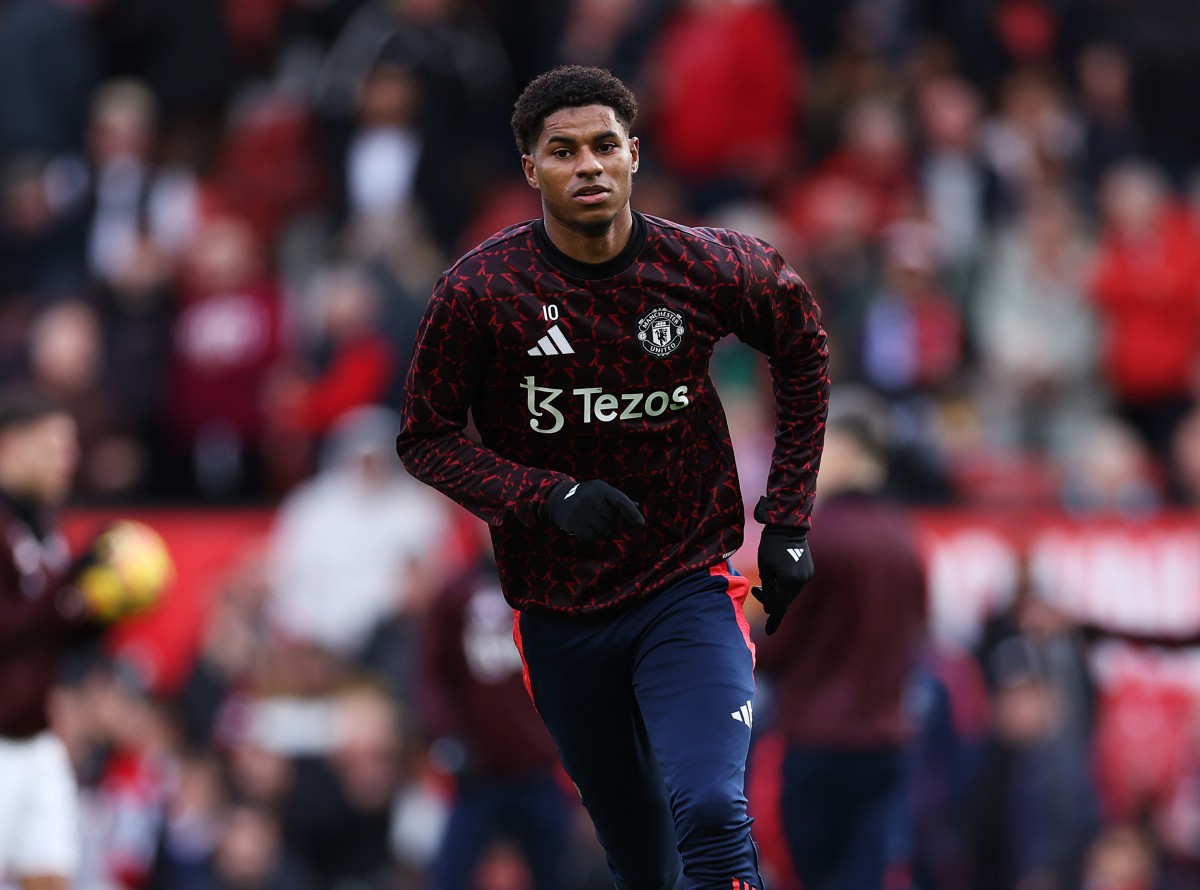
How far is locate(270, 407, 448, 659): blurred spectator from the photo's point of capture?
13023 mm

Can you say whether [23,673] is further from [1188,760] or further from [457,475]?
[1188,760]

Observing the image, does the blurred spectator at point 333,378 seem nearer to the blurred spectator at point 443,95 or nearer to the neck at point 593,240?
the blurred spectator at point 443,95

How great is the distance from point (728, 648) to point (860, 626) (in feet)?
10.5

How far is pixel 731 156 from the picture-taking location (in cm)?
1446

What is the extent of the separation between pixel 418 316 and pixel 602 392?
7.93m

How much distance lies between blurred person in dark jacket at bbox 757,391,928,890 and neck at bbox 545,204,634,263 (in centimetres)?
335

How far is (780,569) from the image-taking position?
5754 mm

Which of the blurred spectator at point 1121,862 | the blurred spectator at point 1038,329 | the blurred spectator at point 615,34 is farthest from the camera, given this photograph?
the blurred spectator at point 615,34

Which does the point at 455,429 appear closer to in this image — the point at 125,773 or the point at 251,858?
the point at 251,858

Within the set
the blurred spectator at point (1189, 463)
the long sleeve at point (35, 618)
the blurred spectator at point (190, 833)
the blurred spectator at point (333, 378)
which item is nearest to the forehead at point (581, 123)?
the long sleeve at point (35, 618)

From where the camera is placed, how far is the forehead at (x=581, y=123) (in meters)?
5.54

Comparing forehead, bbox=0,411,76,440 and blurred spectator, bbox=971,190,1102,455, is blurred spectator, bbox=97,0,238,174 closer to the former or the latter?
blurred spectator, bbox=971,190,1102,455

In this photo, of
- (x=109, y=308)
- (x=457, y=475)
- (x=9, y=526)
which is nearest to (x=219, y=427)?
(x=109, y=308)

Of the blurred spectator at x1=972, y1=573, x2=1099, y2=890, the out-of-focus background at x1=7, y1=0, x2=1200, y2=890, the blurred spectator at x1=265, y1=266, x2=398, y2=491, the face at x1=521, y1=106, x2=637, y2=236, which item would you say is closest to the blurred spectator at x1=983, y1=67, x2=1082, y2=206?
the out-of-focus background at x1=7, y1=0, x2=1200, y2=890
